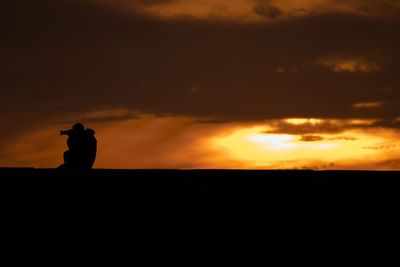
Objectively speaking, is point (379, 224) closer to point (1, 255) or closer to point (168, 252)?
point (168, 252)

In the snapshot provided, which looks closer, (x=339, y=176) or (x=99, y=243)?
(x=99, y=243)

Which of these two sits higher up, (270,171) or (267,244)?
(270,171)

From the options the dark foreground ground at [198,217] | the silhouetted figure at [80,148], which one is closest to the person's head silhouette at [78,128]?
the silhouetted figure at [80,148]

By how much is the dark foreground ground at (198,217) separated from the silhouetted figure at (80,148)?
1972 millimetres

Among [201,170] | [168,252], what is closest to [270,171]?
[201,170]

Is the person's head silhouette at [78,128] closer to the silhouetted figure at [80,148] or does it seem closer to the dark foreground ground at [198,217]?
the silhouetted figure at [80,148]

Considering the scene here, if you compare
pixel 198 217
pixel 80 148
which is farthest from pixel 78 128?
pixel 198 217

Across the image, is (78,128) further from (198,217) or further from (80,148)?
(198,217)

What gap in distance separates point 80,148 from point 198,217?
128 inches

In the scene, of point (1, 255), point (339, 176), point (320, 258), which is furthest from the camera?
point (339, 176)

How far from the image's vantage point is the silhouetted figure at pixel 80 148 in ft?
52.6

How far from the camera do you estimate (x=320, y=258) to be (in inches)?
543

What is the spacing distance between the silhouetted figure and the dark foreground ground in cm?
197

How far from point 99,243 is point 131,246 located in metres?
0.47
